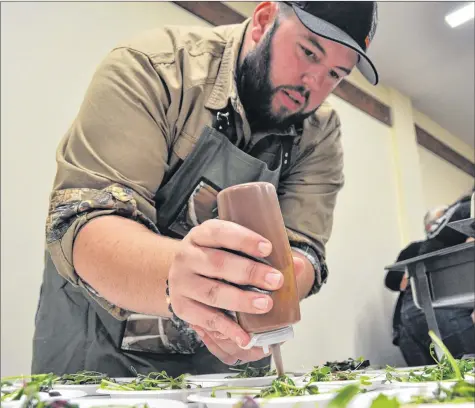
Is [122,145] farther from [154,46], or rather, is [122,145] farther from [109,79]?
[154,46]

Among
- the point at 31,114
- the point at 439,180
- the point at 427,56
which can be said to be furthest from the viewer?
the point at 439,180

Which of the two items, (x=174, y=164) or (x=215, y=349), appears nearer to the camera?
(x=215, y=349)

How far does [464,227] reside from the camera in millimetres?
1566

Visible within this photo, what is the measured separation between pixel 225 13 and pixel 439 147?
3026mm

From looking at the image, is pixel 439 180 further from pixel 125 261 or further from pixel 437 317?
pixel 125 261

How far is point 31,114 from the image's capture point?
2252mm

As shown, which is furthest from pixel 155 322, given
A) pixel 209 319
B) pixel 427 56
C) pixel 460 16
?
pixel 427 56

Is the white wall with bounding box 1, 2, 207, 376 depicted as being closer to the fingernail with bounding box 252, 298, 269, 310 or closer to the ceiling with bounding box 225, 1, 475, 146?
the ceiling with bounding box 225, 1, 475, 146

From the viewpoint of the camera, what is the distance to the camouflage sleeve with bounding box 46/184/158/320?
0.94 metres

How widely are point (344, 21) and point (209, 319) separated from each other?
0.93 meters

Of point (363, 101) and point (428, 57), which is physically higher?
point (428, 57)

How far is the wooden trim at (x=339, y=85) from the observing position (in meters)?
3.02

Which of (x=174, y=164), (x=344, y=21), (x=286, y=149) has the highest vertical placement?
(x=344, y=21)

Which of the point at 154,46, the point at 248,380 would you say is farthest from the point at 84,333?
the point at 154,46
